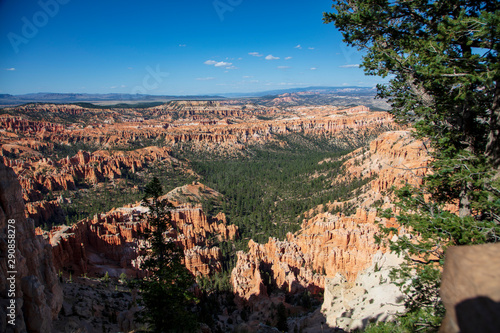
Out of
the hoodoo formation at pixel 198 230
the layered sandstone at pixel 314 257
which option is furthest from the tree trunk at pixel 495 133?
the layered sandstone at pixel 314 257

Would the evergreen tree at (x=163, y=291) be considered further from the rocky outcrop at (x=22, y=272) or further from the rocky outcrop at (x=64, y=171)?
the rocky outcrop at (x=64, y=171)

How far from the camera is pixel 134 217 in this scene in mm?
47500

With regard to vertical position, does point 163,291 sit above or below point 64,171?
above

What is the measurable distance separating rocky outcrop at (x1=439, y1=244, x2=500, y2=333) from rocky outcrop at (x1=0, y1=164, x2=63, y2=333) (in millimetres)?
12028

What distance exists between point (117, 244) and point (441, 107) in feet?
141

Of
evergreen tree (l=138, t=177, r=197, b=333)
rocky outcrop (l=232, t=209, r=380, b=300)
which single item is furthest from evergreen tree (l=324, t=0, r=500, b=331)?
rocky outcrop (l=232, t=209, r=380, b=300)

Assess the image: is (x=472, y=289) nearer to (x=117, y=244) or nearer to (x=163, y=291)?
(x=163, y=291)

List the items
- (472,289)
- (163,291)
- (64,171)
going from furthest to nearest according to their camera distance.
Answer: (64,171), (163,291), (472,289)

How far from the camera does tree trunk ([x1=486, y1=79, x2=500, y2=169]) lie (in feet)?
17.1

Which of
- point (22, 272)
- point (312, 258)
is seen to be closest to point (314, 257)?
point (312, 258)

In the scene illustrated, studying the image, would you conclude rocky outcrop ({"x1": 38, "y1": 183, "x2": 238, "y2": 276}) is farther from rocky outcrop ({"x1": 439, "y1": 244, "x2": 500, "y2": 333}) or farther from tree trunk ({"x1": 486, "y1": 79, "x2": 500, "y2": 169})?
rocky outcrop ({"x1": 439, "y1": 244, "x2": 500, "y2": 333})

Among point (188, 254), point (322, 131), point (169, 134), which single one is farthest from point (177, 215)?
point (322, 131)

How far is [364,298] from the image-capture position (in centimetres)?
2050

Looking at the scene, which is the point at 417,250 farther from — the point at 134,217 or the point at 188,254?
the point at 134,217
